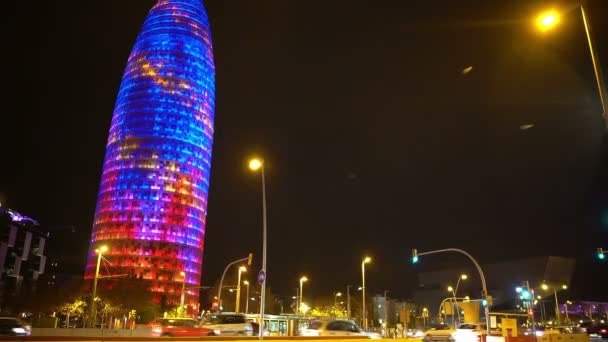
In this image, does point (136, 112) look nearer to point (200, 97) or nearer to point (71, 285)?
point (200, 97)

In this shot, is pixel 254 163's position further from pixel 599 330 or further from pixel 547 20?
pixel 599 330

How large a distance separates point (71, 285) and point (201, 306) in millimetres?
43740

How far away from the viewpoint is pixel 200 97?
159250 millimetres

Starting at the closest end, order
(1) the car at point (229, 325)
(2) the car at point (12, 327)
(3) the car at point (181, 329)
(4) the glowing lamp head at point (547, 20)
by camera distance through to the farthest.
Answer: (4) the glowing lamp head at point (547, 20) < (3) the car at point (181, 329) < (1) the car at point (229, 325) < (2) the car at point (12, 327)

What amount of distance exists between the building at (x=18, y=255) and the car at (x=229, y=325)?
83180 millimetres

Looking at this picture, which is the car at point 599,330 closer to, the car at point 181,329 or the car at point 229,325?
the car at point 229,325

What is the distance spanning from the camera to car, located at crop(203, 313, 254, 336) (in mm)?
29484

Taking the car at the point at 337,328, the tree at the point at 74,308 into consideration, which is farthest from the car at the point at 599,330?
the tree at the point at 74,308

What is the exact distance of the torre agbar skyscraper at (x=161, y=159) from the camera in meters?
140

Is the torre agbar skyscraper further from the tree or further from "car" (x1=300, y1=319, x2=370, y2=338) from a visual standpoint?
"car" (x1=300, y1=319, x2=370, y2=338)

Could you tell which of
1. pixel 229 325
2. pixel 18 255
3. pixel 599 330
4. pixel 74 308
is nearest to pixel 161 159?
pixel 18 255

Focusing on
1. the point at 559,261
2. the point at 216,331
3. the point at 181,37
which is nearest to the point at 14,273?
the point at 181,37

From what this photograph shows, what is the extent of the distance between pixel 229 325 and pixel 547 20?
76.6 ft

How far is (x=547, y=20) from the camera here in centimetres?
1352
